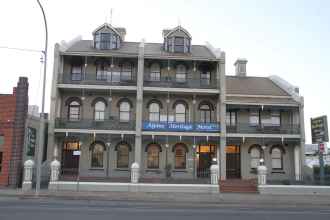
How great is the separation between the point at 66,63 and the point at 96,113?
455 centimetres

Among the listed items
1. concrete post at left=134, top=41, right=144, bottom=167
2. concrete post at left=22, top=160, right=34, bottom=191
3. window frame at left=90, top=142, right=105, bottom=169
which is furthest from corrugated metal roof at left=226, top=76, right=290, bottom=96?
concrete post at left=22, top=160, right=34, bottom=191

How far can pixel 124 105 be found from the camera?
2723 cm

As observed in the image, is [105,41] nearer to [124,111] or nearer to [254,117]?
[124,111]

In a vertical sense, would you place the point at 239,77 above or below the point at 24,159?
above

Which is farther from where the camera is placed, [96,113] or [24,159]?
[96,113]

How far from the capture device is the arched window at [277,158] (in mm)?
27203

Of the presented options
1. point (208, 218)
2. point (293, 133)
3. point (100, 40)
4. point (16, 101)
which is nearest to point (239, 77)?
point (293, 133)

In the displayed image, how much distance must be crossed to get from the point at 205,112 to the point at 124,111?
20.7 feet

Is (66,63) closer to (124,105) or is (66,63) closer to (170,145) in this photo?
(124,105)

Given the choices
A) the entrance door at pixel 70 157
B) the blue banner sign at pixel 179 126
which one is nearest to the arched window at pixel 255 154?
the blue banner sign at pixel 179 126

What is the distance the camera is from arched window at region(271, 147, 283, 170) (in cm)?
2720

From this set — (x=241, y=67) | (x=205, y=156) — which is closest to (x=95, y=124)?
(x=205, y=156)

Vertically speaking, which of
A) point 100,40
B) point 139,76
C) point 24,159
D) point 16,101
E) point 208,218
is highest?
point 100,40

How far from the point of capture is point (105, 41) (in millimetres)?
27984
